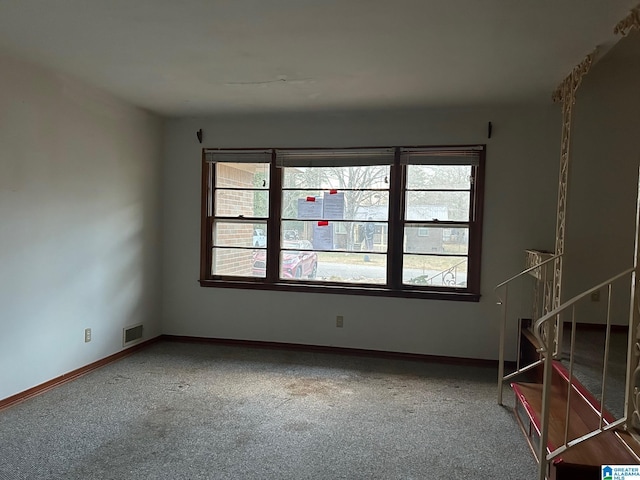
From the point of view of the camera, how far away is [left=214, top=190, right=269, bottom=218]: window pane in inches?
185

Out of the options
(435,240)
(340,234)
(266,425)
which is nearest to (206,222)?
(340,234)

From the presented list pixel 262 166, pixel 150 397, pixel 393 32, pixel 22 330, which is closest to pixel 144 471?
pixel 150 397

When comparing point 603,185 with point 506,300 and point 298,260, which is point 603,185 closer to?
point 506,300

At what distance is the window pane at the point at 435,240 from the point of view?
4254 millimetres

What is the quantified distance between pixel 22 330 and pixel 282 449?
2123 millimetres

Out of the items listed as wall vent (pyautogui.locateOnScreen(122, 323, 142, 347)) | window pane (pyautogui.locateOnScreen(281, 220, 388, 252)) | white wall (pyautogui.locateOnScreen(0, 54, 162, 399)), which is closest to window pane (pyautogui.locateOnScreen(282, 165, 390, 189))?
window pane (pyautogui.locateOnScreen(281, 220, 388, 252))

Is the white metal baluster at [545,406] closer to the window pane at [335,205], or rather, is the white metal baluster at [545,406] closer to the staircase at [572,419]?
the staircase at [572,419]

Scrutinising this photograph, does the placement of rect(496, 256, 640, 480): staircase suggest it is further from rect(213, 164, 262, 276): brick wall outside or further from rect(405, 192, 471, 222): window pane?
rect(213, 164, 262, 276): brick wall outside

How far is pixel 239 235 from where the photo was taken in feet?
15.7

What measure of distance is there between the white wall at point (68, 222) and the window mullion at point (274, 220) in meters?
1.26

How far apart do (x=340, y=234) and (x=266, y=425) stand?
7.06ft

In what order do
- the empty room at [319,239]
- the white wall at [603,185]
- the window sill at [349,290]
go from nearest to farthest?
the empty room at [319,239]
the white wall at [603,185]
the window sill at [349,290]

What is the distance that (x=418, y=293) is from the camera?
4.29 metres

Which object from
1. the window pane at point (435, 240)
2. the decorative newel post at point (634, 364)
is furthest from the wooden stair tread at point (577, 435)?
the window pane at point (435, 240)
